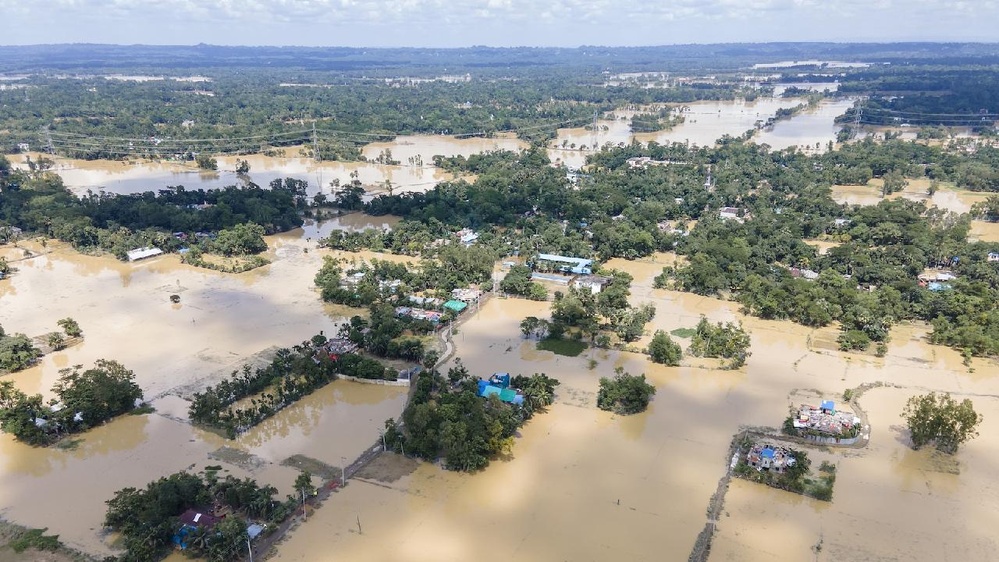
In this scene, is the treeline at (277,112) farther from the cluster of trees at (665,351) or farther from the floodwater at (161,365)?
the cluster of trees at (665,351)

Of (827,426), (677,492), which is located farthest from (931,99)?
(677,492)

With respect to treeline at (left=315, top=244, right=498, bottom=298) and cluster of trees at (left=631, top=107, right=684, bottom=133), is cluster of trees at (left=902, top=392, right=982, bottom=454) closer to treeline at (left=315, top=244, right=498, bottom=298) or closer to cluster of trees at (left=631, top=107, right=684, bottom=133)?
treeline at (left=315, top=244, right=498, bottom=298)

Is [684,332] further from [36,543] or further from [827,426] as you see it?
[36,543]

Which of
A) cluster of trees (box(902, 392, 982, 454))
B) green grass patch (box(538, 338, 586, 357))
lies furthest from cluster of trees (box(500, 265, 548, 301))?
cluster of trees (box(902, 392, 982, 454))

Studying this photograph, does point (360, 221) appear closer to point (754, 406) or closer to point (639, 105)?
point (754, 406)

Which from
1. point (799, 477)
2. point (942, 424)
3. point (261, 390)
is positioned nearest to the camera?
point (799, 477)

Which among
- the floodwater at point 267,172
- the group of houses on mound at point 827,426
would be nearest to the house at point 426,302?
the group of houses on mound at point 827,426
